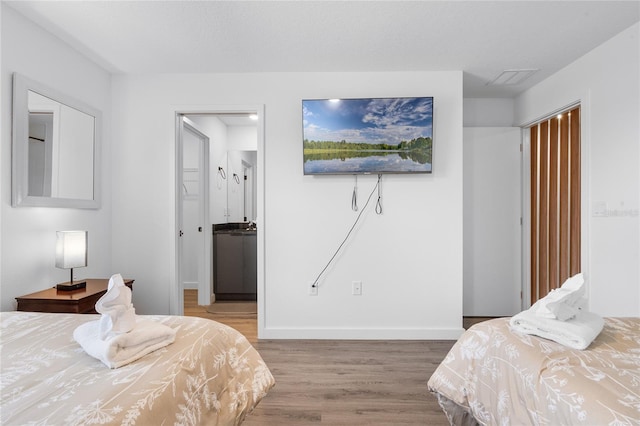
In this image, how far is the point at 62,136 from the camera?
2.47 meters

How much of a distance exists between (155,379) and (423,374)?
196cm

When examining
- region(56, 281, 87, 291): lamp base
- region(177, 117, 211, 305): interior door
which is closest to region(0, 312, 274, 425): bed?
region(56, 281, 87, 291): lamp base

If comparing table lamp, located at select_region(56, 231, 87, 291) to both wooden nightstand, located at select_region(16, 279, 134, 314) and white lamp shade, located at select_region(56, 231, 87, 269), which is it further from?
wooden nightstand, located at select_region(16, 279, 134, 314)

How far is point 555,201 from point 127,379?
369cm

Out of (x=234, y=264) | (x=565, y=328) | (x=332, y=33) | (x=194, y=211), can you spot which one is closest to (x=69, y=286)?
(x=234, y=264)

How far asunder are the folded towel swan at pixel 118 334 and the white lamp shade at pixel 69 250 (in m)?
1.30

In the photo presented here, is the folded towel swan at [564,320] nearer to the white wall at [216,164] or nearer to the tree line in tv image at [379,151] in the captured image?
the tree line in tv image at [379,151]

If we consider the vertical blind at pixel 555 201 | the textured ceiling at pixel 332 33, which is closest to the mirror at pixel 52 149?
the textured ceiling at pixel 332 33

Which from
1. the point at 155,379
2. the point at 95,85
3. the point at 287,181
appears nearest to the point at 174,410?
the point at 155,379

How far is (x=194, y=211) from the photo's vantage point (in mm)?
4914

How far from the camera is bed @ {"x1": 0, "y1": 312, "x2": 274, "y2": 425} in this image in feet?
2.76

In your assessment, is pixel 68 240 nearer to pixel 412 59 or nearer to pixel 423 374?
pixel 423 374

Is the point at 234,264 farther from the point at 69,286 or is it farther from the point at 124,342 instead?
the point at 124,342

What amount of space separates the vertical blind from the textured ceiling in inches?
23.5
